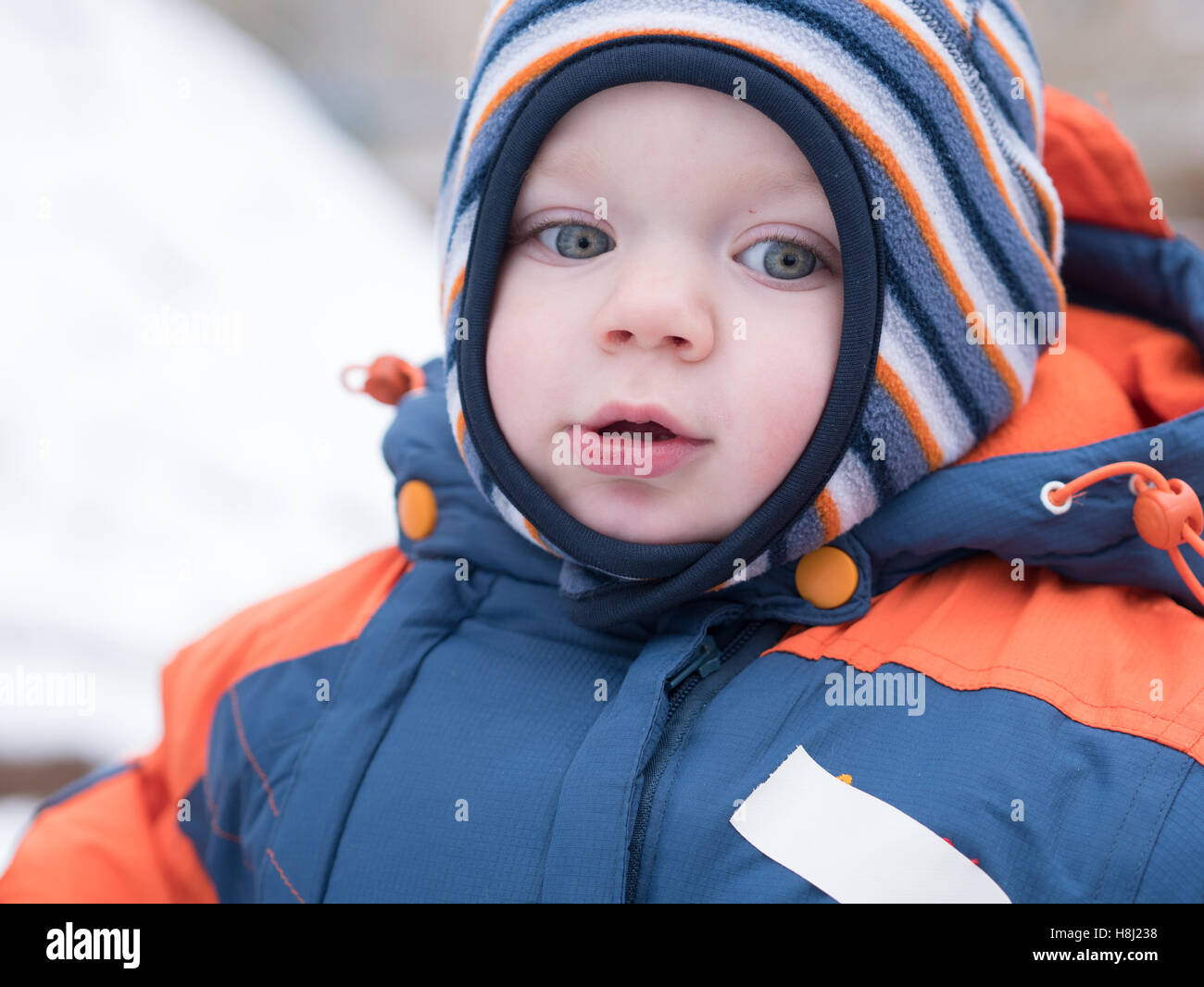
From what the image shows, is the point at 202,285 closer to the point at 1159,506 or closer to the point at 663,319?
the point at 663,319

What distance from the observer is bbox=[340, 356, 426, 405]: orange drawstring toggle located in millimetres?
1012

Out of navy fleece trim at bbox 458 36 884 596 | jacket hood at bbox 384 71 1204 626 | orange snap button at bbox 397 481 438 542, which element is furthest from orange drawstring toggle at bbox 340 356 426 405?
navy fleece trim at bbox 458 36 884 596

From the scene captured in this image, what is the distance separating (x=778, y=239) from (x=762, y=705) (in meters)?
0.29

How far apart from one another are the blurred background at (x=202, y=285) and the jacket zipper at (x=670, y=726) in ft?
2.18

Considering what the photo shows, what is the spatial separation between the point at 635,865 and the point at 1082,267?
64cm

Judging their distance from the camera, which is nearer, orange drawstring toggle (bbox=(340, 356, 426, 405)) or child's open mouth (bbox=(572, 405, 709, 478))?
child's open mouth (bbox=(572, 405, 709, 478))

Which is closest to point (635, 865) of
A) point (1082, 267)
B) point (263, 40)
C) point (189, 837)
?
point (189, 837)

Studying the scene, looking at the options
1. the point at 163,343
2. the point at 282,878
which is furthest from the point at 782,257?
the point at 163,343

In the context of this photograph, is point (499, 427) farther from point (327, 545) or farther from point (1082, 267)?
point (327, 545)

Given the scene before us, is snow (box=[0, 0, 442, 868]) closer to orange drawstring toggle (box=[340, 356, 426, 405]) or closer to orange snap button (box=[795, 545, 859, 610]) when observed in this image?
orange drawstring toggle (box=[340, 356, 426, 405])

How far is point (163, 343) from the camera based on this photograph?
1686mm

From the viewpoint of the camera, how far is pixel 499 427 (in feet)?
2.57

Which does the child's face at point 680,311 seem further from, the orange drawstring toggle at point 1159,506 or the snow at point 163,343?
the snow at point 163,343

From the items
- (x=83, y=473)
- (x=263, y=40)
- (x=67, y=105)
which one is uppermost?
(x=263, y=40)
